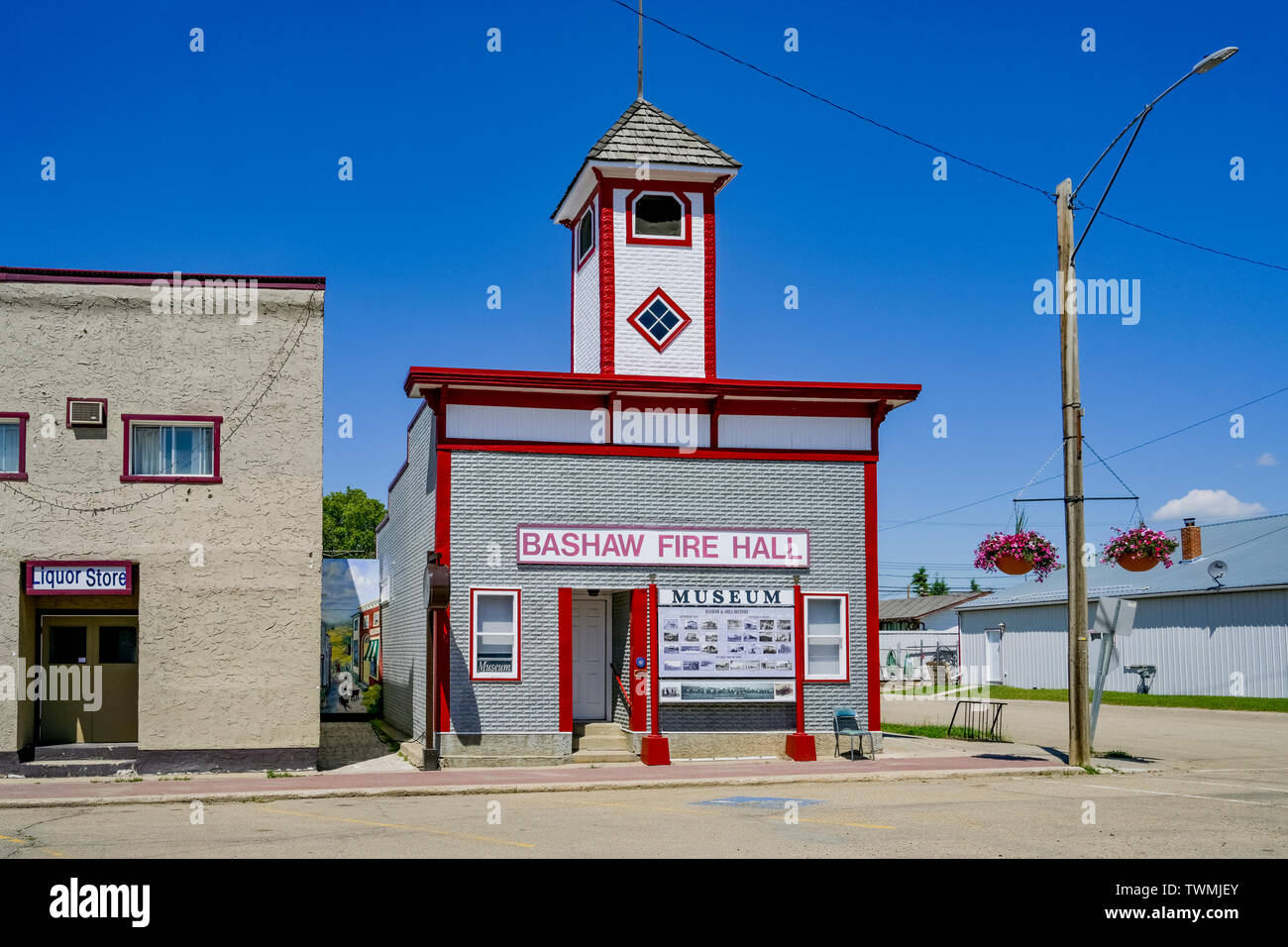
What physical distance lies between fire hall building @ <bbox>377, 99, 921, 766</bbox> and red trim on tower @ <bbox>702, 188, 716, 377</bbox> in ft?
0.16

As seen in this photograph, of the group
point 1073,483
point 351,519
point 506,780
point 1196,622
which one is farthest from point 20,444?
point 351,519

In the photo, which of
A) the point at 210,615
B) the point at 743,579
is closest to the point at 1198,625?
the point at 743,579

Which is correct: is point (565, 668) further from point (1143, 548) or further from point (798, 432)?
point (1143, 548)

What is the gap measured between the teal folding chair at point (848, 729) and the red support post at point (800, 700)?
503 millimetres

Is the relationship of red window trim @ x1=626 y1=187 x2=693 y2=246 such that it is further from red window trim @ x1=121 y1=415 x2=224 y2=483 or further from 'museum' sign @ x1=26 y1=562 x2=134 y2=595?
'museum' sign @ x1=26 y1=562 x2=134 y2=595

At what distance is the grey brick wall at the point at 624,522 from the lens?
21.8 metres

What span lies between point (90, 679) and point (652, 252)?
12726 millimetres

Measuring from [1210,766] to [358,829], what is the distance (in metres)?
14.8

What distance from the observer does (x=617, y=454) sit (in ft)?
74.4

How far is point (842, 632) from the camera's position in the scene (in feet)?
76.4

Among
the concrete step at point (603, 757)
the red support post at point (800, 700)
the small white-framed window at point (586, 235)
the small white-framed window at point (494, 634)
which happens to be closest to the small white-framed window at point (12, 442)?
the small white-framed window at point (494, 634)

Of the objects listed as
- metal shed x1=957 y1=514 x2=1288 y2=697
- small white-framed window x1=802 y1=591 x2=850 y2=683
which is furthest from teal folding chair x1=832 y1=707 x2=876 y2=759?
metal shed x1=957 y1=514 x2=1288 y2=697

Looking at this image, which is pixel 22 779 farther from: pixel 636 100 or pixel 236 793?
pixel 636 100

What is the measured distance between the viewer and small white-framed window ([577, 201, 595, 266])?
82.9ft
